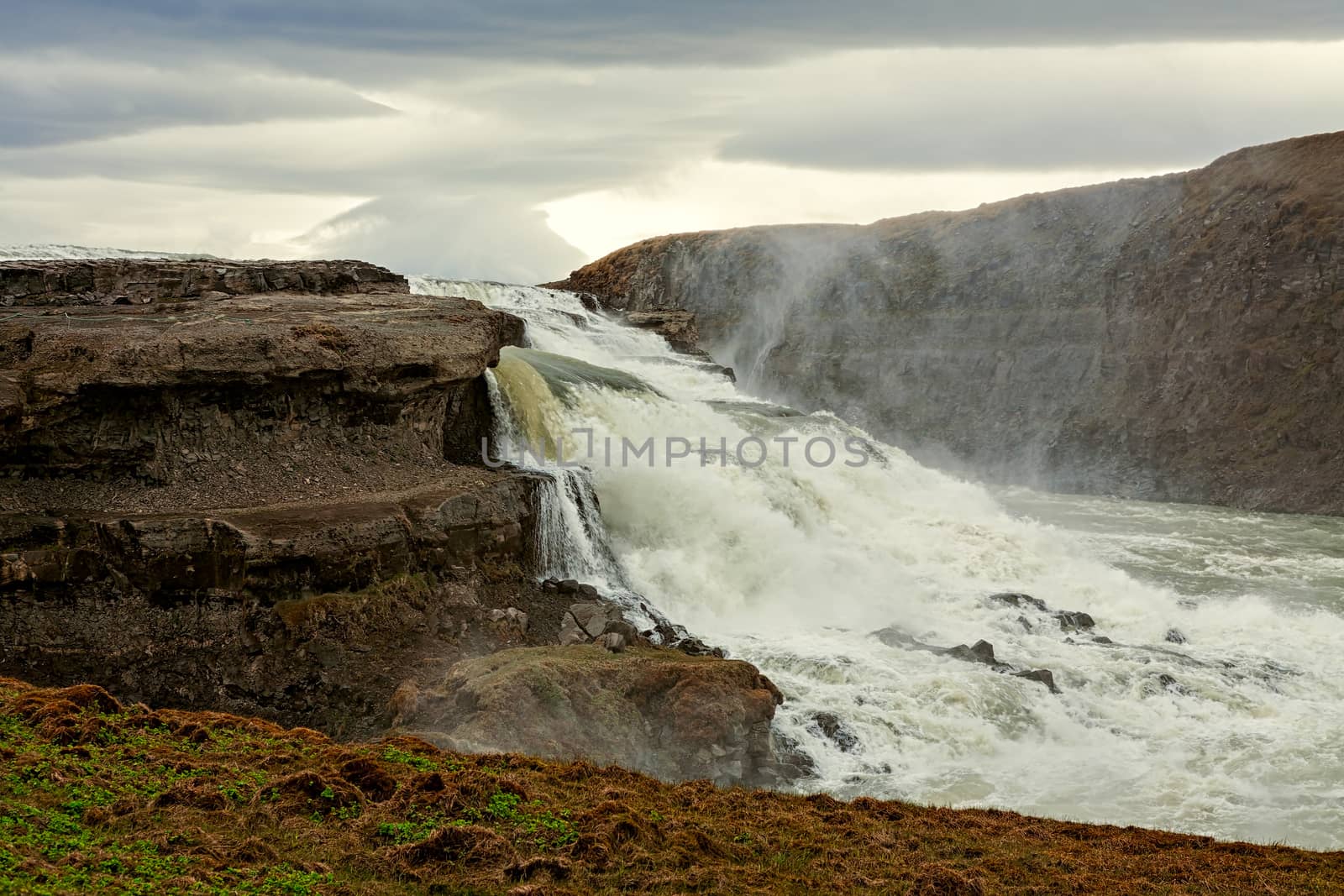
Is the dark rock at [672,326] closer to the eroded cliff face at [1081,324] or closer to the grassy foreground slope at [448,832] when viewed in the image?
the eroded cliff face at [1081,324]

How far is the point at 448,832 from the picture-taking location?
7.73m

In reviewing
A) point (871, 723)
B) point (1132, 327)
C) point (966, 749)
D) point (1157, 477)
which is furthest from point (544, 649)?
point (1132, 327)

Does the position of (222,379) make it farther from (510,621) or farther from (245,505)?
A: (510,621)

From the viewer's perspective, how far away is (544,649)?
1435 centimetres

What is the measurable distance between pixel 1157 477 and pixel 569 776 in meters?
30.0

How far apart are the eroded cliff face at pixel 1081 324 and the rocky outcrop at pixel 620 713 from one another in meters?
24.9

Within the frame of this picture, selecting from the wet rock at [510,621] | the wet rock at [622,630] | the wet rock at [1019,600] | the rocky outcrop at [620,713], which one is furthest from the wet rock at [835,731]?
the wet rock at [1019,600]

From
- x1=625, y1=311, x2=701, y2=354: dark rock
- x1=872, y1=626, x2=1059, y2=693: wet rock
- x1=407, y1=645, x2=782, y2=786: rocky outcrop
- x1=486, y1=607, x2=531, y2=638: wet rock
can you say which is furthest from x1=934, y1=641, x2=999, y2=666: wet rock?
x1=625, y1=311, x2=701, y2=354: dark rock

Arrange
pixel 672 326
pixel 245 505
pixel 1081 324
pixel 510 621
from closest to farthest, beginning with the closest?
pixel 245 505 → pixel 510 621 → pixel 1081 324 → pixel 672 326

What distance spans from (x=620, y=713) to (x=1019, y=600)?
387 inches

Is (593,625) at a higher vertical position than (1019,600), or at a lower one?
higher

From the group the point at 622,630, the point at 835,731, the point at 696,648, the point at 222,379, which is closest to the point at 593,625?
the point at 622,630

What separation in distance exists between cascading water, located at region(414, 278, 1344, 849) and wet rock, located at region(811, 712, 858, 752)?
0.07 meters

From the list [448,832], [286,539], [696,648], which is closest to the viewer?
[448,832]
